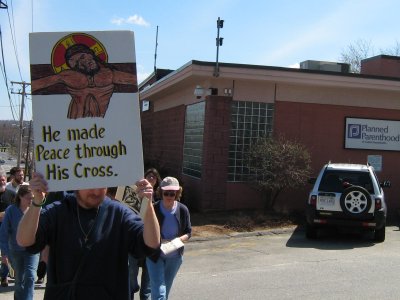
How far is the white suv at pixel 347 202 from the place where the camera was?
10508mm

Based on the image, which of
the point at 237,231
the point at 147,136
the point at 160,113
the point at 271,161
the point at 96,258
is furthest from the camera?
the point at 147,136

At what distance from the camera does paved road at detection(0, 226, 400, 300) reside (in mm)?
6910

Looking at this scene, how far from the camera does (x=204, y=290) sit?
707cm

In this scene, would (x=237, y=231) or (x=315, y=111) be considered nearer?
(x=237, y=231)

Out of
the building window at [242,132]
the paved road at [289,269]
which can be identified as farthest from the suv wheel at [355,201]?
the building window at [242,132]

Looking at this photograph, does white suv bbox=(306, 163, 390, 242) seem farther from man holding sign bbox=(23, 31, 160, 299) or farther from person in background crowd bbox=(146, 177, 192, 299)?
man holding sign bbox=(23, 31, 160, 299)

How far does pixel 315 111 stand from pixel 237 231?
5.10 meters

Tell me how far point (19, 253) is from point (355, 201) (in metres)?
7.13

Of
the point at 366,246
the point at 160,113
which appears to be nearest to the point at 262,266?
the point at 366,246

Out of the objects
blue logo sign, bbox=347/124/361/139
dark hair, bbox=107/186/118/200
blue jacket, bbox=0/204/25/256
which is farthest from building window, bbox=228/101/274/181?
blue jacket, bbox=0/204/25/256

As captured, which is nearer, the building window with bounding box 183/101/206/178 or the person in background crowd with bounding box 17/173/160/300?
the person in background crowd with bounding box 17/173/160/300

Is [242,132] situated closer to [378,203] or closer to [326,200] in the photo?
[326,200]

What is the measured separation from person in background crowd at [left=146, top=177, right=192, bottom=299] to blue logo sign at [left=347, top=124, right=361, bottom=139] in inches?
430

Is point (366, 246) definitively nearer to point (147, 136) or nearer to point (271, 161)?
point (271, 161)
